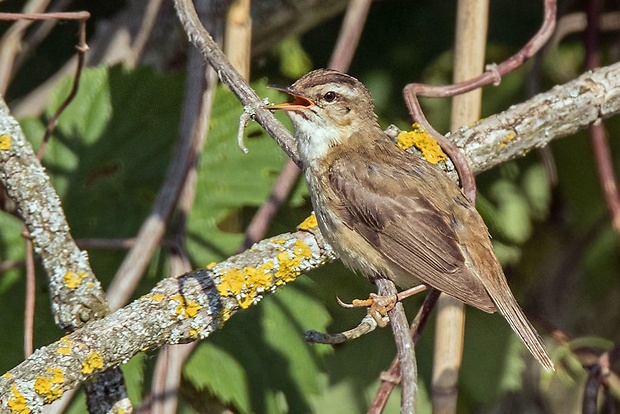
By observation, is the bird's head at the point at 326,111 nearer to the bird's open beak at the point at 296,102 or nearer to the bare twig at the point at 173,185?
the bird's open beak at the point at 296,102

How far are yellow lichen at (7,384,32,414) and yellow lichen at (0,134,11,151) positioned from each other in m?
0.62

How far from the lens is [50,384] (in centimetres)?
210

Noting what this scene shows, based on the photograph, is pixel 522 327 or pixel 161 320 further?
pixel 522 327

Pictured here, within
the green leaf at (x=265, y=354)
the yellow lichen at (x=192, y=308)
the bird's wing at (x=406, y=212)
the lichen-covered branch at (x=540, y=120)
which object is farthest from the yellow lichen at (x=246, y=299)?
the lichen-covered branch at (x=540, y=120)

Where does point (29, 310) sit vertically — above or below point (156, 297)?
above

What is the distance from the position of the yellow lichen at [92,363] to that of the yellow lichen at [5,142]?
0.58m

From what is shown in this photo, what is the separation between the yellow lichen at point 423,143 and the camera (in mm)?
2951

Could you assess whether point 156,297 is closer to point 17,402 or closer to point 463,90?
point 17,402

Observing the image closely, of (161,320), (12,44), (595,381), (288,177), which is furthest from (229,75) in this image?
(595,381)

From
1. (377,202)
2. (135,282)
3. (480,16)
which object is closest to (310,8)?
(480,16)

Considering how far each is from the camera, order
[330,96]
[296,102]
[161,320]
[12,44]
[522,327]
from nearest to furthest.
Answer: [161,320] < [522,327] < [330,96] < [296,102] < [12,44]

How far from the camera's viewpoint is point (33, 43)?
3.74 m

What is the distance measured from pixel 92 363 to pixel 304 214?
1.53 meters

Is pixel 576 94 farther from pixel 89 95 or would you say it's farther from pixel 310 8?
pixel 89 95
